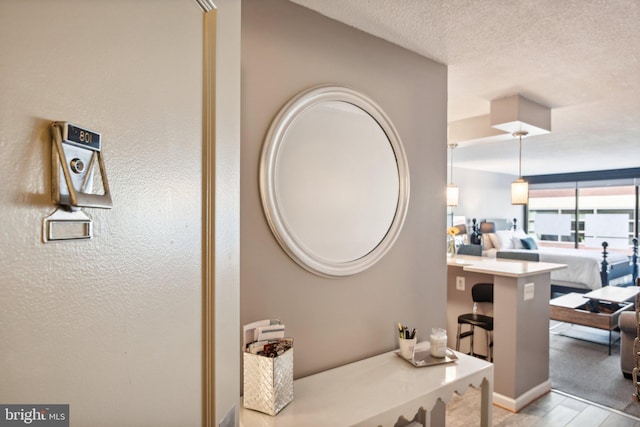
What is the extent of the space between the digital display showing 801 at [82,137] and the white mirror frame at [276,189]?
1.02 meters

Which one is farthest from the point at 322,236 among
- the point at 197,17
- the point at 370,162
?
the point at 197,17

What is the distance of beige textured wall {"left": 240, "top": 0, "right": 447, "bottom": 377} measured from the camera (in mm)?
1485

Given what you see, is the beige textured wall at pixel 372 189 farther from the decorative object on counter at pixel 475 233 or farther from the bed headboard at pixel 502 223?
the bed headboard at pixel 502 223

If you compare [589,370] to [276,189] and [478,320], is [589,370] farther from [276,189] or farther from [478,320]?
[276,189]

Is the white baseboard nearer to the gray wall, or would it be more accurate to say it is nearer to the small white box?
the small white box

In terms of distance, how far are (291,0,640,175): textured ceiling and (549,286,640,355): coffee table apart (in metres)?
2.03

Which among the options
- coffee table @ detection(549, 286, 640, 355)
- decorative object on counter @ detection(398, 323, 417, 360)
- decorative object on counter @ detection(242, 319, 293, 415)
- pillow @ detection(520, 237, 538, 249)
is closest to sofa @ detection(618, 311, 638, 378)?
coffee table @ detection(549, 286, 640, 355)

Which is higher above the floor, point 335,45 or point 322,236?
point 335,45

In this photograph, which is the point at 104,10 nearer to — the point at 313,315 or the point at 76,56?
the point at 76,56

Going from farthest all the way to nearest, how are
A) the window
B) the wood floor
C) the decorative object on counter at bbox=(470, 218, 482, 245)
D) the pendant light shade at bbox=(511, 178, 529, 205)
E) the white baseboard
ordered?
1. the window
2. the decorative object on counter at bbox=(470, 218, 482, 245)
3. the pendant light shade at bbox=(511, 178, 529, 205)
4. the white baseboard
5. the wood floor

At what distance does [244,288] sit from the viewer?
1452mm

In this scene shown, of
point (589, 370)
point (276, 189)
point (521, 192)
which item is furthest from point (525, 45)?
point (589, 370)

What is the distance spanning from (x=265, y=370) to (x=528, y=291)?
2.53m

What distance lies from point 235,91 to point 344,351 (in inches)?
53.6
